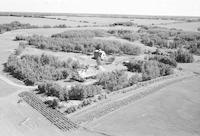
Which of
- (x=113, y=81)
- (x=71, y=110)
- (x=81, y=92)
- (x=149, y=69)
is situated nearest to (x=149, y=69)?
(x=149, y=69)

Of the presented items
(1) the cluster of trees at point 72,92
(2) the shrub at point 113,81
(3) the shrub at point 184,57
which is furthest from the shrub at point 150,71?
(3) the shrub at point 184,57

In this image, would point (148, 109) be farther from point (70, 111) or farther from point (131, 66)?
point (131, 66)

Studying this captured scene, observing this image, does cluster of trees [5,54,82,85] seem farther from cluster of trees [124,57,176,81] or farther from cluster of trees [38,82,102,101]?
cluster of trees [124,57,176,81]

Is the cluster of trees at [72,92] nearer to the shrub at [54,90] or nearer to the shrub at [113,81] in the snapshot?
the shrub at [54,90]

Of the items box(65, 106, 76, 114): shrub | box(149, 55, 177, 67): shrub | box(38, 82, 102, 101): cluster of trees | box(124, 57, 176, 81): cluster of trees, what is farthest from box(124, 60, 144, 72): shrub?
box(65, 106, 76, 114): shrub

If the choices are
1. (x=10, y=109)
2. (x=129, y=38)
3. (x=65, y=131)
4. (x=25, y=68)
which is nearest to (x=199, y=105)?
(x=65, y=131)

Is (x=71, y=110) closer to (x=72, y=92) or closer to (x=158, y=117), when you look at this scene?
(x=72, y=92)
